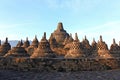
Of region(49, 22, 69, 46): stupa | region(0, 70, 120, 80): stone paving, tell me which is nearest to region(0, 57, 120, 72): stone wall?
region(0, 70, 120, 80): stone paving

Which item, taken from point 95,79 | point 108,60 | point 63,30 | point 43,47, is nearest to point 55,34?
point 63,30

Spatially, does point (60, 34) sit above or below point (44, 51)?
above

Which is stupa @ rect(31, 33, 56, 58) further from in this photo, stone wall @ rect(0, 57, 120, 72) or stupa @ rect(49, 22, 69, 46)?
stupa @ rect(49, 22, 69, 46)

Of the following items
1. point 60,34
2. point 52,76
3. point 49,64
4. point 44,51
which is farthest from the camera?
point 60,34

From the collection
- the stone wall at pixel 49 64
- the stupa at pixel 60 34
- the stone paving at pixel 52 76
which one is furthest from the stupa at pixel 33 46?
the stone paving at pixel 52 76

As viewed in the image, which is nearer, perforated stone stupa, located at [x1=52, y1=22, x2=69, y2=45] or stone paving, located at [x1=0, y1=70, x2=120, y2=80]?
stone paving, located at [x1=0, y1=70, x2=120, y2=80]

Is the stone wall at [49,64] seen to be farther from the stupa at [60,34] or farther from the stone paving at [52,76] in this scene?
the stupa at [60,34]

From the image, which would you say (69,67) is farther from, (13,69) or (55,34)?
(55,34)

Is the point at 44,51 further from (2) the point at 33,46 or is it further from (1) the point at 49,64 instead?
(2) the point at 33,46

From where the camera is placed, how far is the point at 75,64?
1605 centimetres

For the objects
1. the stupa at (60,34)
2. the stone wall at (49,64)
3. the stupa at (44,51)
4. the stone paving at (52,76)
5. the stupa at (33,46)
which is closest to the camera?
the stone paving at (52,76)

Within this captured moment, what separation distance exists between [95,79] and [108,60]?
523 cm

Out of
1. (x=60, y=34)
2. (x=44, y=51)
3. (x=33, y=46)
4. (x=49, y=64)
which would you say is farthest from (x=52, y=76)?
(x=60, y=34)

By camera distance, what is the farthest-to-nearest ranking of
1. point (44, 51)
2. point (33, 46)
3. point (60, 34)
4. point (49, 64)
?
point (60, 34), point (33, 46), point (44, 51), point (49, 64)
